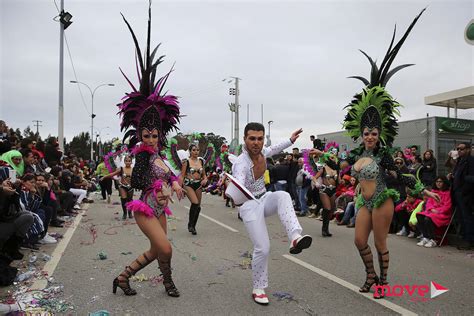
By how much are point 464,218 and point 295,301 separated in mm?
5214

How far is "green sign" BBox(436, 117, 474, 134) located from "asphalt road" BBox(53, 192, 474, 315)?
17.1 m

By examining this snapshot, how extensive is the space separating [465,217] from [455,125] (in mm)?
18876

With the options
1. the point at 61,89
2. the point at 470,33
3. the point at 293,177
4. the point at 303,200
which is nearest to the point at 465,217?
the point at 303,200

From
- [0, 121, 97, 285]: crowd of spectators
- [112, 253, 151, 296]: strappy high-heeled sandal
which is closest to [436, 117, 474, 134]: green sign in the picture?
[0, 121, 97, 285]: crowd of spectators

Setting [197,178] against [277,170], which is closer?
[197,178]

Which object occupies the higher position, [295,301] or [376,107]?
[376,107]

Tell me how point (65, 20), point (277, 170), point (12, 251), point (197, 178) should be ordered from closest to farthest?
1. point (12, 251)
2. point (197, 178)
3. point (277, 170)
4. point (65, 20)

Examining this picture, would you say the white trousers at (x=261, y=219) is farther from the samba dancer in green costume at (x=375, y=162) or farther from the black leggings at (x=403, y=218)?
the black leggings at (x=403, y=218)

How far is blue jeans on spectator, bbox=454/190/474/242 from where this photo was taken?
781 cm

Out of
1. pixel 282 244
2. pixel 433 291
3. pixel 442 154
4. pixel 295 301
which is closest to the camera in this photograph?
pixel 295 301

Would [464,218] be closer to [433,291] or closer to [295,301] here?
[433,291]

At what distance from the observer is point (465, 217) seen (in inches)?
311

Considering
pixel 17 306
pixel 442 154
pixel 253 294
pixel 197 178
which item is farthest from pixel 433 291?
pixel 442 154

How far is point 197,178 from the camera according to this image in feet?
30.3
